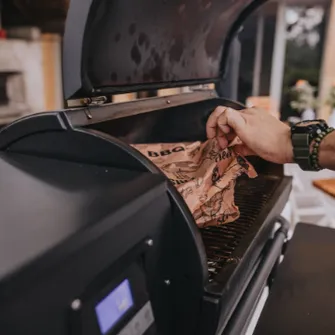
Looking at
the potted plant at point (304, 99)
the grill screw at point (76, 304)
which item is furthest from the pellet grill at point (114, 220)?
the potted plant at point (304, 99)

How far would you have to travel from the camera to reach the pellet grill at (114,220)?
1.38 ft

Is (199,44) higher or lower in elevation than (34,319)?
higher

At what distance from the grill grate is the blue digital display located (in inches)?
6.6

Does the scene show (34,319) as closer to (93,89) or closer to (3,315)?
(3,315)

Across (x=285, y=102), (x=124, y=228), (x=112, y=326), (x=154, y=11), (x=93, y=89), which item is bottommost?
(x=285, y=102)

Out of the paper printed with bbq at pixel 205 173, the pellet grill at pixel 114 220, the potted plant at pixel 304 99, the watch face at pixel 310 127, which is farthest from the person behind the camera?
the potted plant at pixel 304 99

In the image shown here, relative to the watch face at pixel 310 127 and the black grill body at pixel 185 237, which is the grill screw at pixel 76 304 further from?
the watch face at pixel 310 127

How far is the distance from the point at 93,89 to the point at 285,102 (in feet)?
20.3

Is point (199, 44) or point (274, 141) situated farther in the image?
point (199, 44)

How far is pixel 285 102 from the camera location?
21.4ft

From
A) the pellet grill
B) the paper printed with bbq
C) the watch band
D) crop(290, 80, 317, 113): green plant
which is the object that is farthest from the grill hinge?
crop(290, 80, 317, 113): green plant

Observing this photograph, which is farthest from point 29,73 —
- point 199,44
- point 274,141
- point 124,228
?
point 124,228

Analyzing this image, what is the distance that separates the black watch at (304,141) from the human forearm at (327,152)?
0.02 meters

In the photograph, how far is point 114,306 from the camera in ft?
1.67
